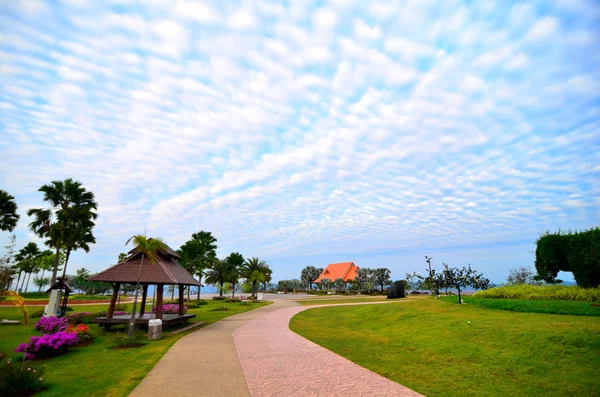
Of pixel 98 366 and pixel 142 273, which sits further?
pixel 142 273

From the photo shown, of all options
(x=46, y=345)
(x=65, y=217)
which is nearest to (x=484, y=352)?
(x=46, y=345)

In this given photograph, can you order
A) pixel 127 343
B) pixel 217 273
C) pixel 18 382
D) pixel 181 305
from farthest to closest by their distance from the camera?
pixel 217 273, pixel 181 305, pixel 127 343, pixel 18 382

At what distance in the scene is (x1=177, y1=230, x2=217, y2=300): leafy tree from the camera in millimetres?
47031

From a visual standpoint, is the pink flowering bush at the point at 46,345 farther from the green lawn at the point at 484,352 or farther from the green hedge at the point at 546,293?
the green hedge at the point at 546,293

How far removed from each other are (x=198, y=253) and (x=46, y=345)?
121 ft

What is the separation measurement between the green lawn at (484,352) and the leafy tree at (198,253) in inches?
1433

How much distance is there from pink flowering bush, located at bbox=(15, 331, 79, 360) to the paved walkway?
4465 mm

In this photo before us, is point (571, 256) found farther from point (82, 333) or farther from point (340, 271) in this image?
point (340, 271)

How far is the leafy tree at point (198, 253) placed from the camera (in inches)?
1852

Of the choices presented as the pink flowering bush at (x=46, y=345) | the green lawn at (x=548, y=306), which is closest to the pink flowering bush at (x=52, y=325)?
the pink flowering bush at (x=46, y=345)

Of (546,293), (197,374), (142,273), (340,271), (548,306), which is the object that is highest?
(340,271)

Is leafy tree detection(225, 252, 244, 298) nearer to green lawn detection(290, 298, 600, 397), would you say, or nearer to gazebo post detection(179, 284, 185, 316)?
gazebo post detection(179, 284, 185, 316)

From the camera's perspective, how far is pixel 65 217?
30.2m

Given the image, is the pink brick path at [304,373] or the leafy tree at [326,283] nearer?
the pink brick path at [304,373]
